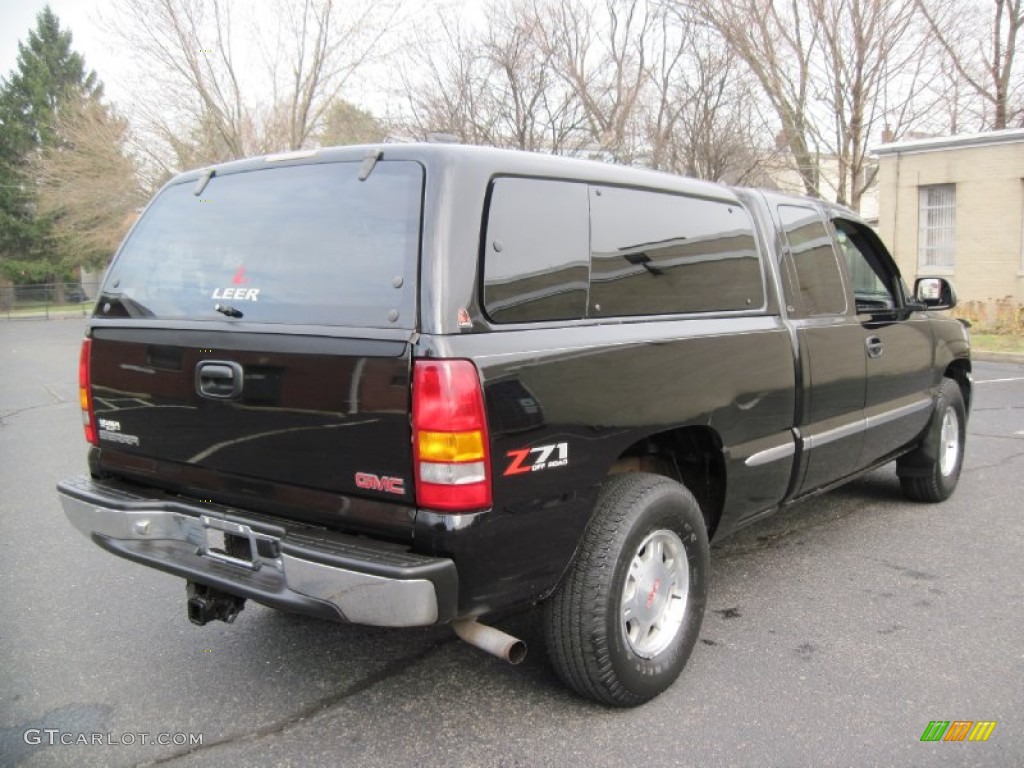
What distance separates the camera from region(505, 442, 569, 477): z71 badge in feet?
8.16

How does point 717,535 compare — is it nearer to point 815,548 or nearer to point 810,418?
point 810,418

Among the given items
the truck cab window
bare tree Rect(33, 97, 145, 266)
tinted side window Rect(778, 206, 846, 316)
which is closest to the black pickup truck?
tinted side window Rect(778, 206, 846, 316)

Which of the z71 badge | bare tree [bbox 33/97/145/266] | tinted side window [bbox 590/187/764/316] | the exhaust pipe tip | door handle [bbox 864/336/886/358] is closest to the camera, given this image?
the z71 badge

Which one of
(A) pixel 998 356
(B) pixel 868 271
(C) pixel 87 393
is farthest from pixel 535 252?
(A) pixel 998 356

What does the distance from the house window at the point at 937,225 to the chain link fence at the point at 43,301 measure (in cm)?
3308

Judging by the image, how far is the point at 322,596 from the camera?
2436mm

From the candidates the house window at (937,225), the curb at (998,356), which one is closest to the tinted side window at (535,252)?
the curb at (998,356)

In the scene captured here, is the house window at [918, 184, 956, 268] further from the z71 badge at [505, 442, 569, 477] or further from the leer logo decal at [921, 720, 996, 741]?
the z71 badge at [505, 442, 569, 477]

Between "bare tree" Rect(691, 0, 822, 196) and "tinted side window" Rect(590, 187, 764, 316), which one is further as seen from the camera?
"bare tree" Rect(691, 0, 822, 196)

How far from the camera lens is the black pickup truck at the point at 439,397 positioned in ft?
7.95

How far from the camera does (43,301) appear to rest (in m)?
39.3

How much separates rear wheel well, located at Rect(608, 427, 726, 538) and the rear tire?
2.42m

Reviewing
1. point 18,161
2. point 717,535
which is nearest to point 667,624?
point 717,535

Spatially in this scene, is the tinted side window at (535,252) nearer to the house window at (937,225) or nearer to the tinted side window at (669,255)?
the tinted side window at (669,255)
